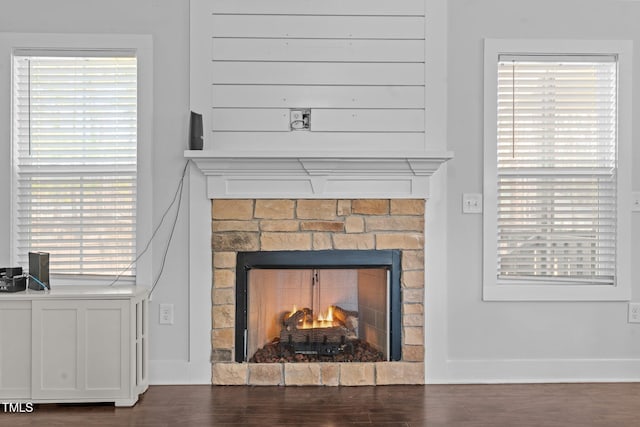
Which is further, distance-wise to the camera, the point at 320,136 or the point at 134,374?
the point at 320,136

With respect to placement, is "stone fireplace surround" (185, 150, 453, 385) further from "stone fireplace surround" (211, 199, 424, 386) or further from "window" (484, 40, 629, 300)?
"window" (484, 40, 629, 300)

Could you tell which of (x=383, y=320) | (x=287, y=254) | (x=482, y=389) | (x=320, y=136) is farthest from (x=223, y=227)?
(x=482, y=389)

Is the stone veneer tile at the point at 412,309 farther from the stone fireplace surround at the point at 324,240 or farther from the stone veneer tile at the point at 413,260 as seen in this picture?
the stone veneer tile at the point at 413,260

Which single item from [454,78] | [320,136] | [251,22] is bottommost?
[320,136]

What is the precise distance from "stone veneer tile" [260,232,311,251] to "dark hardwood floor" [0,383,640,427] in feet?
2.97

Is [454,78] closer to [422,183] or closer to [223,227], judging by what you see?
[422,183]

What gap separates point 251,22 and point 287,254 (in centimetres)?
155

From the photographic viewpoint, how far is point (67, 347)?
3373 millimetres

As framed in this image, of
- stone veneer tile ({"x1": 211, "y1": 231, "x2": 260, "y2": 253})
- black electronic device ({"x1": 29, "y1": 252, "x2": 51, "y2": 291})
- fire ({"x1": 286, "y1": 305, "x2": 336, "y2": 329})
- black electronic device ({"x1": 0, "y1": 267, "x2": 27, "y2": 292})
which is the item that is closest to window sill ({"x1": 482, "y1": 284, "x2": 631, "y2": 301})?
fire ({"x1": 286, "y1": 305, "x2": 336, "y2": 329})

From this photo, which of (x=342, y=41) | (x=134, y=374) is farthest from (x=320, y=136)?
(x=134, y=374)

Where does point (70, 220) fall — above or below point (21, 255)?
above

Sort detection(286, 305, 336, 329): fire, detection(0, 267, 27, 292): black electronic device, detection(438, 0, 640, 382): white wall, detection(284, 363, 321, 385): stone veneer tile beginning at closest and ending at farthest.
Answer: detection(0, 267, 27, 292): black electronic device < detection(284, 363, 321, 385): stone veneer tile < detection(438, 0, 640, 382): white wall < detection(286, 305, 336, 329): fire

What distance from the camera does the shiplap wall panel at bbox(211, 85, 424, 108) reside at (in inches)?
153

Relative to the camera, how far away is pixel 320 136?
154 inches
